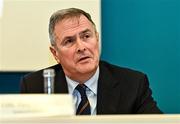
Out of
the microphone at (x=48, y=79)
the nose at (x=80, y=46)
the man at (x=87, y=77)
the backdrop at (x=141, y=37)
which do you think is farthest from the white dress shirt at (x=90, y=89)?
the microphone at (x=48, y=79)

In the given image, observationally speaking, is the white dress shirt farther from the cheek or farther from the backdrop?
the backdrop

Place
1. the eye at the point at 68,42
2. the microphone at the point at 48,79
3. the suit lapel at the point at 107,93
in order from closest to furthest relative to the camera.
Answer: the microphone at the point at 48,79, the suit lapel at the point at 107,93, the eye at the point at 68,42

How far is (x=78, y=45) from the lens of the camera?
1.37 meters

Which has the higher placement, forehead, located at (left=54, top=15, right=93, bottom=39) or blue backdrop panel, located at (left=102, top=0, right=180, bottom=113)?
forehead, located at (left=54, top=15, right=93, bottom=39)

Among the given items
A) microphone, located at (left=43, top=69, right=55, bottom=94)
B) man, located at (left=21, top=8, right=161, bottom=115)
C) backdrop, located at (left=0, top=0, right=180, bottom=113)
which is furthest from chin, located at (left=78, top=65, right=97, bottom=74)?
microphone, located at (left=43, top=69, right=55, bottom=94)

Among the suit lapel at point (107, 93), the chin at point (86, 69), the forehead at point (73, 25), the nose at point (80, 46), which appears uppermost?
the forehead at point (73, 25)

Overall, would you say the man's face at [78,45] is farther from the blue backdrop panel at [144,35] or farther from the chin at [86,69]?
the blue backdrop panel at [144,35]

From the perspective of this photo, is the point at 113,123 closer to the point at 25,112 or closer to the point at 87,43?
the point at 25,112

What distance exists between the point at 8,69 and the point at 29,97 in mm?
1379

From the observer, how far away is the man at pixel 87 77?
1.33m

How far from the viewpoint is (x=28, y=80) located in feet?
4.89

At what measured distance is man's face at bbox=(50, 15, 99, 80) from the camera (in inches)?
52.5

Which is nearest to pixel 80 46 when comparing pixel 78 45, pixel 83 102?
pixel 78 45

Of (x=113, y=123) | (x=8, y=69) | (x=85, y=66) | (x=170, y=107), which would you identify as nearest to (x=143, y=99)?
(x=85, y=66)
